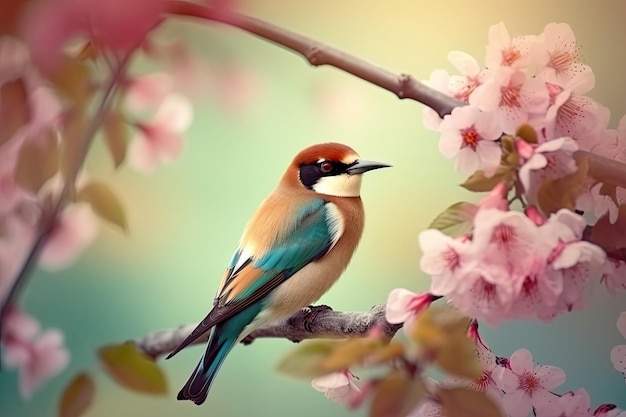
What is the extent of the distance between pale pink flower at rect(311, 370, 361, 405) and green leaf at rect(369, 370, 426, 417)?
0.29ft

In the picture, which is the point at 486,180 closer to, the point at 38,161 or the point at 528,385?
the point at 528,385

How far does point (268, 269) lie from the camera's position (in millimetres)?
1297

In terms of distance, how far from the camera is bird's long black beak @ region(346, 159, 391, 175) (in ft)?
4.37

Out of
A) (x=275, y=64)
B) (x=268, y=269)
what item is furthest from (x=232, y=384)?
(x=275, y=64)

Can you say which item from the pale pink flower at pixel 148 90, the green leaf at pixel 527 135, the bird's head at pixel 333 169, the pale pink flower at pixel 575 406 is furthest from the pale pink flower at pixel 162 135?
the pale pink flower at pixel 575 406

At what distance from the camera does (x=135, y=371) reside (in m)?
1.31

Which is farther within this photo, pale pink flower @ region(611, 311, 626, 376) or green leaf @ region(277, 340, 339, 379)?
pale pink flower @ region(611, 311, 626, 376)

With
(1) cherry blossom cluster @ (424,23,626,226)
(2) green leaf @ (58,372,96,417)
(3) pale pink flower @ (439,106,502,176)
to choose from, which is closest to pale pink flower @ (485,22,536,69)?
(1) cherry blossom cluster @ (424,23,626,226)

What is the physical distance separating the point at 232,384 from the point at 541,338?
0.56 metres

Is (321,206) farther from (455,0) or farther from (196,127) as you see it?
(455,0)

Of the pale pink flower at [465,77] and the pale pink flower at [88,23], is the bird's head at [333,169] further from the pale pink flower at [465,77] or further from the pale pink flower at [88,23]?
the pale pink flower at [88,23]

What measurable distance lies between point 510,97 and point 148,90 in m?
0.64

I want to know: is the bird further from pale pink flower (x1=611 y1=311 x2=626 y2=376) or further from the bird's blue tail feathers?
pale pink flower (x1=611 y1=311 x2=626 y2=376)

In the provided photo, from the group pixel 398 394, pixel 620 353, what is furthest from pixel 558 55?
pixel 398 394
